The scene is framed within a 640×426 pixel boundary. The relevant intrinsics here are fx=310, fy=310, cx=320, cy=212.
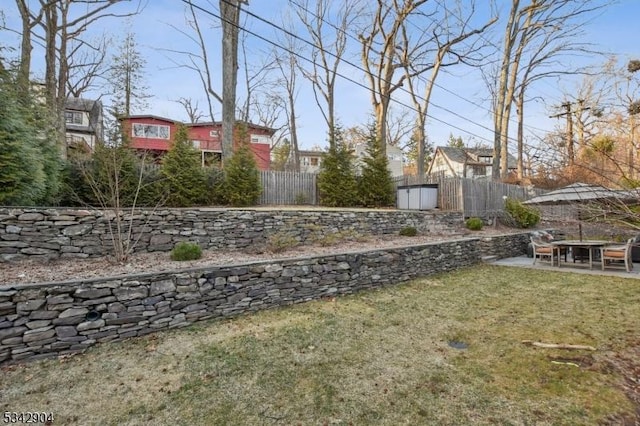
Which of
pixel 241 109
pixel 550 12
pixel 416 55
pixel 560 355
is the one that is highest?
pixel 550 12

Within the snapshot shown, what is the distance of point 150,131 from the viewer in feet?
70.7

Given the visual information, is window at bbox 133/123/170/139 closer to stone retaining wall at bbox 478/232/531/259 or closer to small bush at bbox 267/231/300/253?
small bush at bbox 267/231/300/253

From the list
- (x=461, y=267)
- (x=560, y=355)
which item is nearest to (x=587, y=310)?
(x=560, y=355)

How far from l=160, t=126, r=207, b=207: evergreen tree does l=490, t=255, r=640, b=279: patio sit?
8.74m

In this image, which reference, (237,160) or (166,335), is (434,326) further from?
(237,160)

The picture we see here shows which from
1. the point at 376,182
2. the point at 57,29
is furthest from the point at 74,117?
the point at 376,182

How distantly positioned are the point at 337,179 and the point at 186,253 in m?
7.46

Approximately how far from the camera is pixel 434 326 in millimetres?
4230

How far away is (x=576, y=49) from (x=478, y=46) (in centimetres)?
498

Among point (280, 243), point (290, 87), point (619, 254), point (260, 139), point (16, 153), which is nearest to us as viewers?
point (16, 153)

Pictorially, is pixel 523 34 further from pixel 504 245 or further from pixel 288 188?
pixel 288 188

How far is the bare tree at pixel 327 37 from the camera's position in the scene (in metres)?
15.5

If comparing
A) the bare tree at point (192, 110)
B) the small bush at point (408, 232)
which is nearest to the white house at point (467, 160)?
the bare tree at point (192, 110)

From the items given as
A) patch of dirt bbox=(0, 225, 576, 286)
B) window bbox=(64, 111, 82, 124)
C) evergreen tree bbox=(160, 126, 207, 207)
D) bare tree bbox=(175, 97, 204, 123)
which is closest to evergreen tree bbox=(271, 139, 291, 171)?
bare tree bbox=(175, 97, 204, 123)
